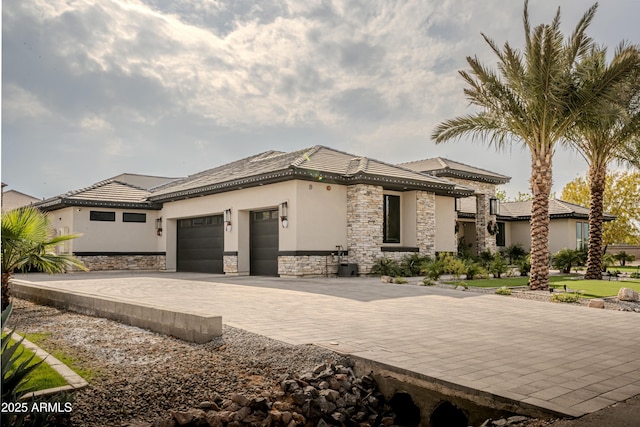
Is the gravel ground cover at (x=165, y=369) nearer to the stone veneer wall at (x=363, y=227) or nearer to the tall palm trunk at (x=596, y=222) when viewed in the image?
the stone veneer wall at (x=363, y=227)

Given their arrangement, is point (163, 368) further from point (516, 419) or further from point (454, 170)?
point (454, 170)

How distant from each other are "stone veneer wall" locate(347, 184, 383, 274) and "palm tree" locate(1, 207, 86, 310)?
33.8ft

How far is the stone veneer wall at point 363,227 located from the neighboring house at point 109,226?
36.3ft

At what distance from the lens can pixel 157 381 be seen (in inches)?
219

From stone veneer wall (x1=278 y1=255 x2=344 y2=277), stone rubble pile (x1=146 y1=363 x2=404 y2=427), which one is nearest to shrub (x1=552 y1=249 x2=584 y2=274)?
stone veneer wall (x1=278 y1=255 x2=344 y2=277)

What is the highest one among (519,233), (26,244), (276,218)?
(276,218)

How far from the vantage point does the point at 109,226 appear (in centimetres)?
2506

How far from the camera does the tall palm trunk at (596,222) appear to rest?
18.6 meters

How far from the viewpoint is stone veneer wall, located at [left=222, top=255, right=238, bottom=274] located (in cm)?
2050

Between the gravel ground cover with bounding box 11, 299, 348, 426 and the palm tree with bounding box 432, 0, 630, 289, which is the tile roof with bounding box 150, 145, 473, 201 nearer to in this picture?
the palm tree with bounding box 432, 0, 630, 289

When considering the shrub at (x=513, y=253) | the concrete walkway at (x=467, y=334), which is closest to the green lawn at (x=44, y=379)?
the concrete walkway at (x=467, y=334)

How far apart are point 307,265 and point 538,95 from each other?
30.7 feet

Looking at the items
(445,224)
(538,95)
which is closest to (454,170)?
(445,224)

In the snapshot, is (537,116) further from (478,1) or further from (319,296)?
(319,296)
